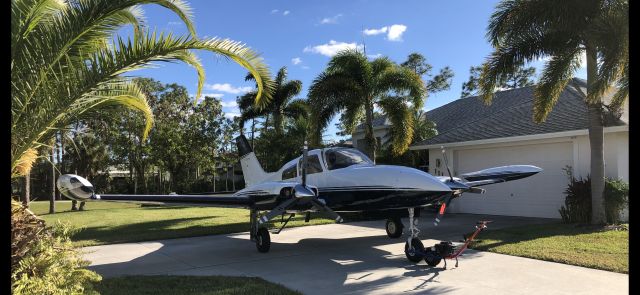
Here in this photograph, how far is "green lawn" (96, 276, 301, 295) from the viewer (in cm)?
694

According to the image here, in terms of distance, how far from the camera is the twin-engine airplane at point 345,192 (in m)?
9.30

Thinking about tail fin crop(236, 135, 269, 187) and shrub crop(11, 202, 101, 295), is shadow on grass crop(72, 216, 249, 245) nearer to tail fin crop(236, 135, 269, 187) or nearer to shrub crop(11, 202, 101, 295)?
tail fin crop(236, 135, 269, 187)

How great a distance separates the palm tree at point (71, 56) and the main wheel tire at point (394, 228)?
303 inches

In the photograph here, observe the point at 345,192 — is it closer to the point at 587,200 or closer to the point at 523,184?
the point at 587,200

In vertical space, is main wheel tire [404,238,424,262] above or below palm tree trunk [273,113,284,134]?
below

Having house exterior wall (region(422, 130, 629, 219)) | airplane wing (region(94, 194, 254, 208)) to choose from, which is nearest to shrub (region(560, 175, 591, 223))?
house exterior wall (region(422, 130, 629, 219))

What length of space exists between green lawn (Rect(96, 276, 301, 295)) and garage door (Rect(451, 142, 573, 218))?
12.2 meters

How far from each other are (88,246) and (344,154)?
7438mm

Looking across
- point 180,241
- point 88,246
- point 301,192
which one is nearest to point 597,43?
point 301,192

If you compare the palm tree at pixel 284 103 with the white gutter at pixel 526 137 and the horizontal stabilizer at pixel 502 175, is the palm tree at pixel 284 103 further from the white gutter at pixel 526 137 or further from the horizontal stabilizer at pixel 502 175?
the horizontal stabilizer at pixel 502 175

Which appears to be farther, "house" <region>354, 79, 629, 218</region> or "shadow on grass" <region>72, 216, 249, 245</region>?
"house" <region>354, 79, 629, 218</region>

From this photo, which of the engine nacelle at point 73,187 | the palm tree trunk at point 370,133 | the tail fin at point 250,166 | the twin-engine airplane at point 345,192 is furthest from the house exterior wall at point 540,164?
the engine nacelle at point 73,187

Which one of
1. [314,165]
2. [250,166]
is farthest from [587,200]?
[250,166]

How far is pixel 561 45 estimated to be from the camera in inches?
500
